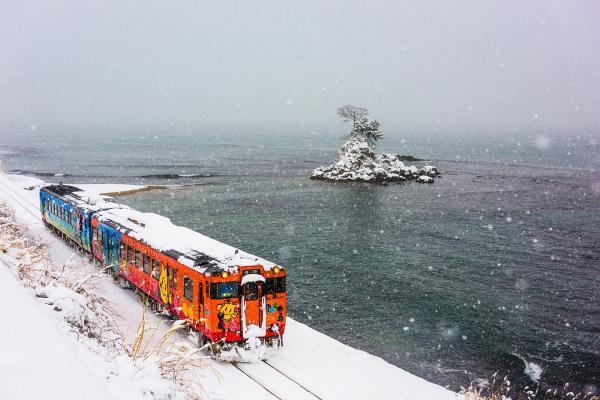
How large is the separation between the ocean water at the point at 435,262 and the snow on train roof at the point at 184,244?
7751 millimetres

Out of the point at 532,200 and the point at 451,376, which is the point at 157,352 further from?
the point at 532,200

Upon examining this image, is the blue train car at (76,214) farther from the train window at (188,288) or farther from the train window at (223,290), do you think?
the train window at (223,290)

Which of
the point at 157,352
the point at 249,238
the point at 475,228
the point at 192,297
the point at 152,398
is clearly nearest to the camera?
the point at 152,398

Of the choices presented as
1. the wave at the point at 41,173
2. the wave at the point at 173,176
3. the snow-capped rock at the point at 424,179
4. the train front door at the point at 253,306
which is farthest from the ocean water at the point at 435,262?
the train front door at the point at 253,306

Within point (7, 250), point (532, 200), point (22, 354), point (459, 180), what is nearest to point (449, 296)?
point (7, 250)

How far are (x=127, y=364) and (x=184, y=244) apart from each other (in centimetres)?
1126

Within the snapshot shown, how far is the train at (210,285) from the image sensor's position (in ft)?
51.2

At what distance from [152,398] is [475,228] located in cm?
4429

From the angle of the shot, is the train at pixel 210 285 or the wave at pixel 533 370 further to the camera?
the wave at pixel 533 370

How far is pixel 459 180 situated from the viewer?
84312mm

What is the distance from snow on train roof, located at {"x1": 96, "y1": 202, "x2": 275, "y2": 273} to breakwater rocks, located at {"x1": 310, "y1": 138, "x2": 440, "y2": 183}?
58.7 meters

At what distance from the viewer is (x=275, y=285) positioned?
16438 mm

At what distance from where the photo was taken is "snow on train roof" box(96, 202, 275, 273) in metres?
16.1

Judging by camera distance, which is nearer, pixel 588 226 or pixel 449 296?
pixel 449 296
